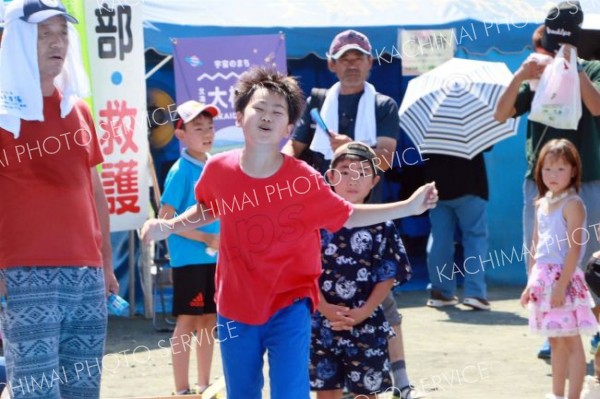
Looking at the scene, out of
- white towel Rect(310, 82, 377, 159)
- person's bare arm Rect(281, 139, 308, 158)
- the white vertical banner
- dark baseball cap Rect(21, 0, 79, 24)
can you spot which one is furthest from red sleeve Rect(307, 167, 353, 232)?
the white vertical banner

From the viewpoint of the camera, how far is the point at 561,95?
646cm

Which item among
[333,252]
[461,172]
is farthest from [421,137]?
[333,252]

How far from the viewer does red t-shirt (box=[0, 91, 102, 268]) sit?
4172 mm

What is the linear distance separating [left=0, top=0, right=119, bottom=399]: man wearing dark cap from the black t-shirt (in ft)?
19.2

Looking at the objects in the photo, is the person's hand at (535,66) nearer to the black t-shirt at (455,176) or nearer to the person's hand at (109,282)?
the person's hand at (109,282)

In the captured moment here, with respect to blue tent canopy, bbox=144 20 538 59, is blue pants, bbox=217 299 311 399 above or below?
below

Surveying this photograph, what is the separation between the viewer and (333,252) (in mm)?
5172

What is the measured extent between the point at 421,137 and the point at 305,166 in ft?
17.2

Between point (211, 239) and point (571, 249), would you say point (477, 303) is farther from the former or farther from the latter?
point (211, 239)

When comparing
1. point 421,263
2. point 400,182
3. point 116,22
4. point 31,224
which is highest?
point 116,22

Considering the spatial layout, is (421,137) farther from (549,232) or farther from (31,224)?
(31,224)

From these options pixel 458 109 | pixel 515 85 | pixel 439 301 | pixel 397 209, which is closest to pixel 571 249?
pixel 515 85

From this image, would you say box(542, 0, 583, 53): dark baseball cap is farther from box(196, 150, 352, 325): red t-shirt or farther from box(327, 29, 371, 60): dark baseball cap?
box(196, 150, 352, 325): red t-shirt

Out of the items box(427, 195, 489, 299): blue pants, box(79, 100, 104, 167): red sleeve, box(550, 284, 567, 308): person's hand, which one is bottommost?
box(427, 195, 489, 299): blue pants
